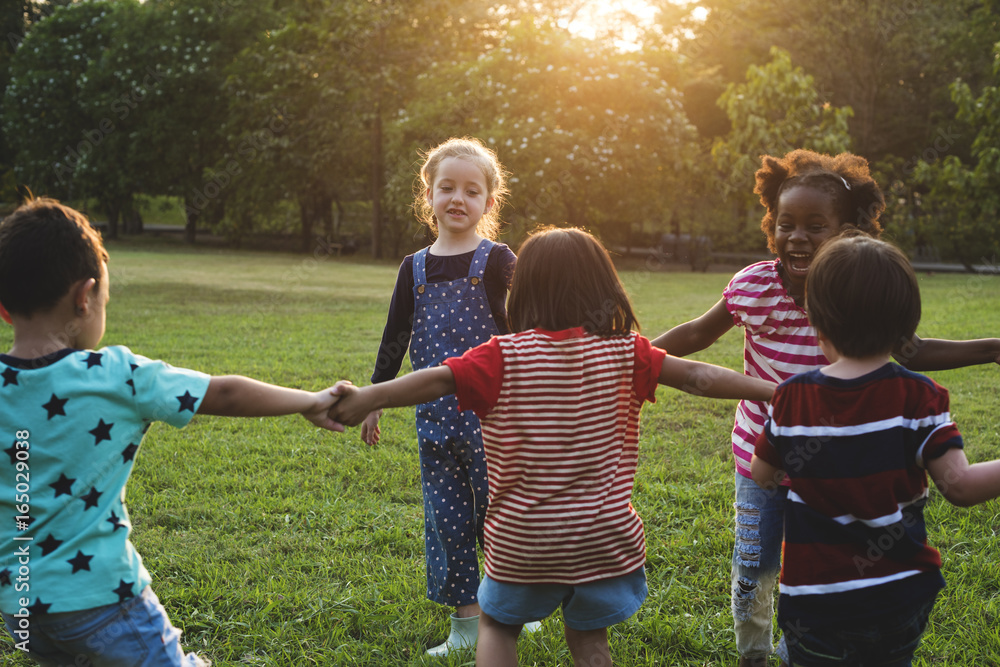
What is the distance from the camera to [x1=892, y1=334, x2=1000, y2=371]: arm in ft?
6.96

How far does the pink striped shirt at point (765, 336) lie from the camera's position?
7.59 ft

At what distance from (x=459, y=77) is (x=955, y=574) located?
21.9 m

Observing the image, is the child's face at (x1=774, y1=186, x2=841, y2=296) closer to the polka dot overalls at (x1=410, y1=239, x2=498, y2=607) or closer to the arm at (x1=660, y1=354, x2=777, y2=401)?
the arm at (x1=660, y1=354, x2=777, y2=401)

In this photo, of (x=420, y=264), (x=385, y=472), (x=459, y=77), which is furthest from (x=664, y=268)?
(x=420, y=264)

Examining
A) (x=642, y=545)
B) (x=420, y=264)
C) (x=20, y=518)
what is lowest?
(x=642, y=545)

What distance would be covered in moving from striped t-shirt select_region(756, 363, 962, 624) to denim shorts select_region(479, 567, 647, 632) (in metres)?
0.43

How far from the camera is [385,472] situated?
468 centimetres

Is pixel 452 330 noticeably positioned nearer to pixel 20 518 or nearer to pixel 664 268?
pixel 20 518

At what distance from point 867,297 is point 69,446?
169 centimetres

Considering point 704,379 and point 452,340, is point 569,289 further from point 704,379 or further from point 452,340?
point 452,340

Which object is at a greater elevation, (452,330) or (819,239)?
(819,239)

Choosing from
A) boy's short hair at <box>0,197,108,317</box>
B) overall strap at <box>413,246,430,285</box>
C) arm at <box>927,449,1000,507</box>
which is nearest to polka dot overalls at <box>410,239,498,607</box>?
overall strap at <box>413,246,430,285</box>

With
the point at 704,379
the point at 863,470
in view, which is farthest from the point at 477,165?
the point at 863,470

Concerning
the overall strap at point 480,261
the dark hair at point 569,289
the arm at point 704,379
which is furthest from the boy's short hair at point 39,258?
the arm at point 704,379
